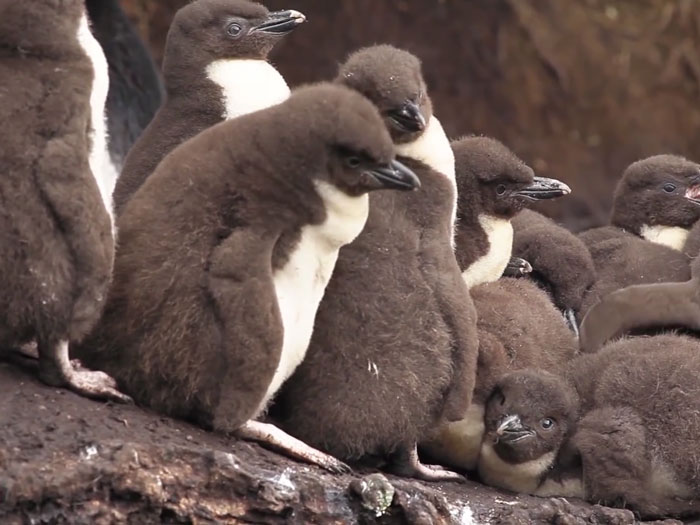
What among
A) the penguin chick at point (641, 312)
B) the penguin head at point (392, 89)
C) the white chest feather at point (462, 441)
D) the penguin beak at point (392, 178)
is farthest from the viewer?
the penguin chick at point (641, 312)

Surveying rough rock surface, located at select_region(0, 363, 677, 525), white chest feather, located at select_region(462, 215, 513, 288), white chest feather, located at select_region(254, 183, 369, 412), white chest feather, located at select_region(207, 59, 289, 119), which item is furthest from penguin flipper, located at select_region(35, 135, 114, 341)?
white chest feather, located at select_region(462, 215, 513, 288)

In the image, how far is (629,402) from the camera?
579 centimetres

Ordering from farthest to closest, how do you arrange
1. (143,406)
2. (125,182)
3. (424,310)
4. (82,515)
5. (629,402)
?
(125,182) < (629,402) < (424,310) < (143,406) < (82,515)

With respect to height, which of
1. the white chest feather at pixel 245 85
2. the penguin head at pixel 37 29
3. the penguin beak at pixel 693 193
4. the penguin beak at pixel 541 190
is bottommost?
the penguin beak at pixel 693 193

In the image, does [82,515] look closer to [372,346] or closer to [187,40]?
[372,346]

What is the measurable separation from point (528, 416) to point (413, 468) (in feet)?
1.63

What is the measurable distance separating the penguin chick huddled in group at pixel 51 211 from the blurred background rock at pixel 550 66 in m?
7.07

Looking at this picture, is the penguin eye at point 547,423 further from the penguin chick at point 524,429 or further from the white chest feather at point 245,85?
the white chest feather at point 245,85

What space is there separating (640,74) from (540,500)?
6955 millimetres

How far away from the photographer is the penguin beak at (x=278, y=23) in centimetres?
654

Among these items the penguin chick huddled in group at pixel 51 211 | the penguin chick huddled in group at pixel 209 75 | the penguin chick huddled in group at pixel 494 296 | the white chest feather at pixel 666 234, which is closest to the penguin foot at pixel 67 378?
the penguin chick huddled in group at pixel 51 211

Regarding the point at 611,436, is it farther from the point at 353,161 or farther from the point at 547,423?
the point at 353,161

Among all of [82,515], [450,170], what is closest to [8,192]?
[82,515]

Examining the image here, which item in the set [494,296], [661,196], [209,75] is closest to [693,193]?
[661,196]
